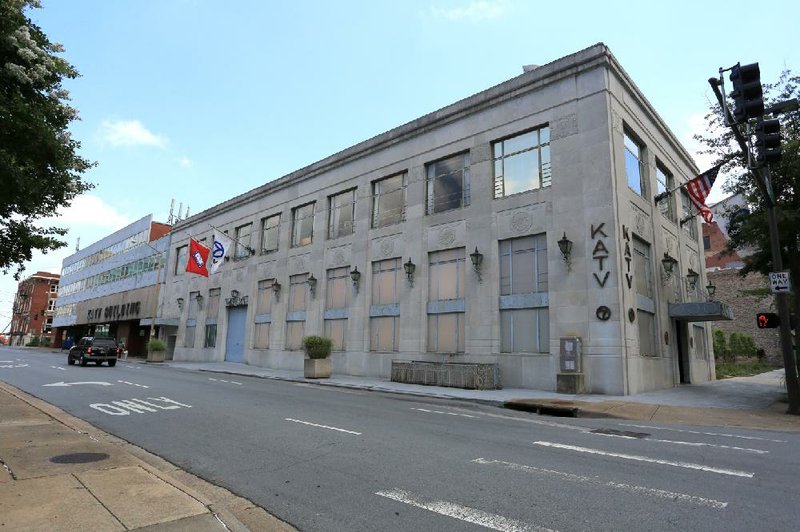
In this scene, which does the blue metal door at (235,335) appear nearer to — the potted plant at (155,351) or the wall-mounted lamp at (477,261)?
the potted plant at (155,351)

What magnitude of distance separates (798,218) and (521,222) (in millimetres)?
9227

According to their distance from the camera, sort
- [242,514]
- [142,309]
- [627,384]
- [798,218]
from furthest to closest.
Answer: [142,309] → [627,384] → [798,218] → [242,514]

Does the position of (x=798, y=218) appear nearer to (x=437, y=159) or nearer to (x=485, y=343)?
(x=485, y=343)

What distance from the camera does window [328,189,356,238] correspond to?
2936 cm

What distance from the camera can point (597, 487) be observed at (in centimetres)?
600

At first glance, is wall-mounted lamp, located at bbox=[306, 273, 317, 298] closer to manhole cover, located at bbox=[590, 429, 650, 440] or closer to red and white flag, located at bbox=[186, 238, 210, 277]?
red and white flag, located at bbox=[186, 238, 210, 277]

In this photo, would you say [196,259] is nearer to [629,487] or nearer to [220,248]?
[220,248]

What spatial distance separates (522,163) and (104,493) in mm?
20106

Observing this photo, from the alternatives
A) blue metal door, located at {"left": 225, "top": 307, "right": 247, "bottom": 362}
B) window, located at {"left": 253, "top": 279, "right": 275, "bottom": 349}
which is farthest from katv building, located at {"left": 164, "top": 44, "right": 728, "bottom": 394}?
blue metal door, located at {"left": 225, "top": 307, "right": 247, "bottom": 362}

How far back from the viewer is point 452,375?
65.0ft

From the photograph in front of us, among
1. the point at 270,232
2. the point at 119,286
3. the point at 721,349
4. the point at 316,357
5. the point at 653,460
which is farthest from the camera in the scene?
the point at 119,286

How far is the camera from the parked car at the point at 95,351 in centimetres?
2964

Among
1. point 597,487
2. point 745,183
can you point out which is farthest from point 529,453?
point 745,183

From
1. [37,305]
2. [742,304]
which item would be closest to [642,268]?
[742,304]
